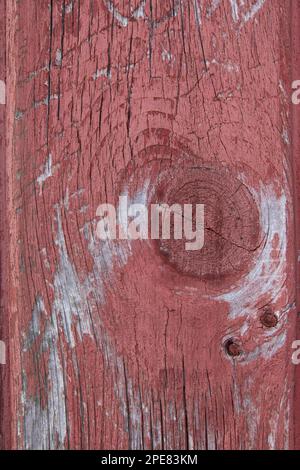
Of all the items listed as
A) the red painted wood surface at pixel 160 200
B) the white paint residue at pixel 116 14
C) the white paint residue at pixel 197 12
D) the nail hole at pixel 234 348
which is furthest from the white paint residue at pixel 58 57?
the nail hole at pixel 234 348

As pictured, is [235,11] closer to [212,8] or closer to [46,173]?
[212,8]

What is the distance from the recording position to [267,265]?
92 centimetres

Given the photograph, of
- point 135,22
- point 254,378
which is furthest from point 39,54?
point 254,378

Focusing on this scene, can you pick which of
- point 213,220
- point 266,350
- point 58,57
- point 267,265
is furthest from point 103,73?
point 266,350

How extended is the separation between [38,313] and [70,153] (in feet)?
1.02

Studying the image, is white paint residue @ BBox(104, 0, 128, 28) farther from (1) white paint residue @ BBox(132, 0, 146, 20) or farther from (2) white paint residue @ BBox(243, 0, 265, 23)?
(2) white paint residue @ BBox(243, 0, 265, 23)

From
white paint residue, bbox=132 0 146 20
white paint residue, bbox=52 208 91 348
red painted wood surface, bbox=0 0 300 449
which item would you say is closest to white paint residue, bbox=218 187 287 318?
red painted wood surface, bbox=0 0 300 449

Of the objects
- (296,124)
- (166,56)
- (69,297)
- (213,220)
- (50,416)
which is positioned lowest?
(50,416)

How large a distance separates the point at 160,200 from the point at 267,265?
236 mm

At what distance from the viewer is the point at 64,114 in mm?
918

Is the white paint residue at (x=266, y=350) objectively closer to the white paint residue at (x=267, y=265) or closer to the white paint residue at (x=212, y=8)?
the white paint residue at (x=267, y=265)

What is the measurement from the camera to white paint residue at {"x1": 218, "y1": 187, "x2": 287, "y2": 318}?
2.99 feet

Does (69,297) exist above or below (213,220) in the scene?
below

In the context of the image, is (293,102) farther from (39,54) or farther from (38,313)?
(38,313)
